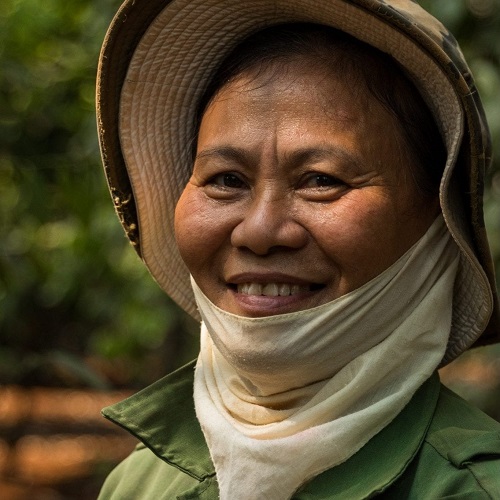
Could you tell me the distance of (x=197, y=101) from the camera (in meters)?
2.46

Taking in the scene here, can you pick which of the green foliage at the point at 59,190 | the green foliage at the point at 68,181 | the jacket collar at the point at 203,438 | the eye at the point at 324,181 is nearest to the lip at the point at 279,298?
the eye at the point at 324,181

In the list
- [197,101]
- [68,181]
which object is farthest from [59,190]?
[197,101]

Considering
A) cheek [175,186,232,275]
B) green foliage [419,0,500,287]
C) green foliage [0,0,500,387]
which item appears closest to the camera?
cheek [175,186,232,275]

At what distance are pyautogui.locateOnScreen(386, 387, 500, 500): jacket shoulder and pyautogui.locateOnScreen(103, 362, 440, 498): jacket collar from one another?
26mm

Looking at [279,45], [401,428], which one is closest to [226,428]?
[401,428]

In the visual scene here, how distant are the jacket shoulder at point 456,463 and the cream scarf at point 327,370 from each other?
95 mm

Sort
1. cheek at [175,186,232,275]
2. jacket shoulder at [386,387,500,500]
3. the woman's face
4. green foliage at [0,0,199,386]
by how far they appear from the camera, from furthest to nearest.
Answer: green foliage at [0,0,199,386]
cheek at [175,186,232,275]
the woman's face
jacket shoulder at [386,387,500,500]

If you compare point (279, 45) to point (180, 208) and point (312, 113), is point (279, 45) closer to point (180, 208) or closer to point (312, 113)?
point (312, 113)

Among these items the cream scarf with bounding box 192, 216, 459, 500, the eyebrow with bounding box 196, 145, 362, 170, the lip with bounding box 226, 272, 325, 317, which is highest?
the eyebrow with bounding box 196, 145, 362, 170

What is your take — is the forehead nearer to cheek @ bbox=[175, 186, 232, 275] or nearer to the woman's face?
the woman's face

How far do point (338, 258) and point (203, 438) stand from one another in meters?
0.55

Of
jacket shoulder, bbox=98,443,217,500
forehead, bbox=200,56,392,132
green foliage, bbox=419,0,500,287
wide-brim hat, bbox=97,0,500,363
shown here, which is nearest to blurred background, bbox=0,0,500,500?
green foliage, bbox=419,0,500,287

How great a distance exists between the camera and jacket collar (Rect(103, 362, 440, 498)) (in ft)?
6.52

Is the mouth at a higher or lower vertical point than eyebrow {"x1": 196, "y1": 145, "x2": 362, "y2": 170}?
lower
